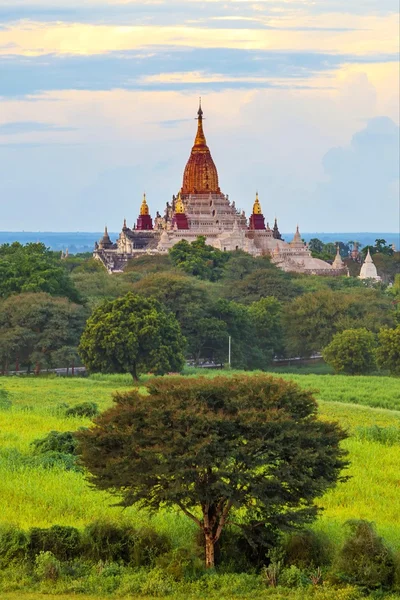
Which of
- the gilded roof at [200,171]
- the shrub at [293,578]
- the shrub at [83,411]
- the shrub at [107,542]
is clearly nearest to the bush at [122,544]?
the shrub at [107,542]

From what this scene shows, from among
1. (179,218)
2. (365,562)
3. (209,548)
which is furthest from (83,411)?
(179,218)

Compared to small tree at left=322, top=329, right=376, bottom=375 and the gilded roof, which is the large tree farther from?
the gilded roof

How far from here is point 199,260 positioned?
89562 millimetres

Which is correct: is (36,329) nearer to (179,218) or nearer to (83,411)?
(83,411)

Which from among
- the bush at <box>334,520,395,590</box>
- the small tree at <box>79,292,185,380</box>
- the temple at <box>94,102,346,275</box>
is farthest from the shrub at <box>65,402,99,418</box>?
the temple at <box>94,102,346,275</box>

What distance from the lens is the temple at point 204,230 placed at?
124 m

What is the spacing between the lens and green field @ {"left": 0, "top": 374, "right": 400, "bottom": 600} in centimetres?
→ 2131

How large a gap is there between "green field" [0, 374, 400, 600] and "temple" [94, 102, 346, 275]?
266ft

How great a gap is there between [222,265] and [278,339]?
85.6ft

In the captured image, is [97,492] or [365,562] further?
[97,492]

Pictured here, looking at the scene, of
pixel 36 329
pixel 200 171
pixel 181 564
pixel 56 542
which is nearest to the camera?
pixel 181 564

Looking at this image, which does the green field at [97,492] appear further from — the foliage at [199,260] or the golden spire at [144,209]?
the golden spire at [144,209]

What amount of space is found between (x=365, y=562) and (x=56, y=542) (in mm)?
4822

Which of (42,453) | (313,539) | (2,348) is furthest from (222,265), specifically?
(313,539)
